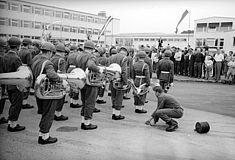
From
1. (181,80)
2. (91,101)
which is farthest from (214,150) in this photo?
(181,80)

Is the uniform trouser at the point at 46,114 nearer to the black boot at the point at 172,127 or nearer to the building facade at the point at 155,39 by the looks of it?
the black boot at the point at 172,127

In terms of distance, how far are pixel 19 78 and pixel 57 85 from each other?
28.3 inches

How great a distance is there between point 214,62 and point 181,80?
2.28m

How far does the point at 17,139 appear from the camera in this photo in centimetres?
503

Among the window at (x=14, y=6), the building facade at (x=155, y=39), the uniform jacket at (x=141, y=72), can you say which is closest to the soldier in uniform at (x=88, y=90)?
the uniform jacket at (x=141, y=72)

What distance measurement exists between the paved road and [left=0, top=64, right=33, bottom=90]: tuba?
5909 millimetres

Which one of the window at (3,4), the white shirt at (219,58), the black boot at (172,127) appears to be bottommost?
the black boot at (172,127)

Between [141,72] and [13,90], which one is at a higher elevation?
[141,72]

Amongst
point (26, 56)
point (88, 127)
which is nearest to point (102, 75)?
point (88, 127)

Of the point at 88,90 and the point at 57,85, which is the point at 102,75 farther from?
the point at 57,85

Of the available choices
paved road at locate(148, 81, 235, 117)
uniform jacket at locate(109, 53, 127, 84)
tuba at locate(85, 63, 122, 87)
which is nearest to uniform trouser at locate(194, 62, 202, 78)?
paved road at locate(148, 81, 235, 117)

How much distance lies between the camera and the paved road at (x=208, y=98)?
8523mm

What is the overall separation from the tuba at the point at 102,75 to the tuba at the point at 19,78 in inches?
53.2

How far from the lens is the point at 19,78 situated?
4.62 m
